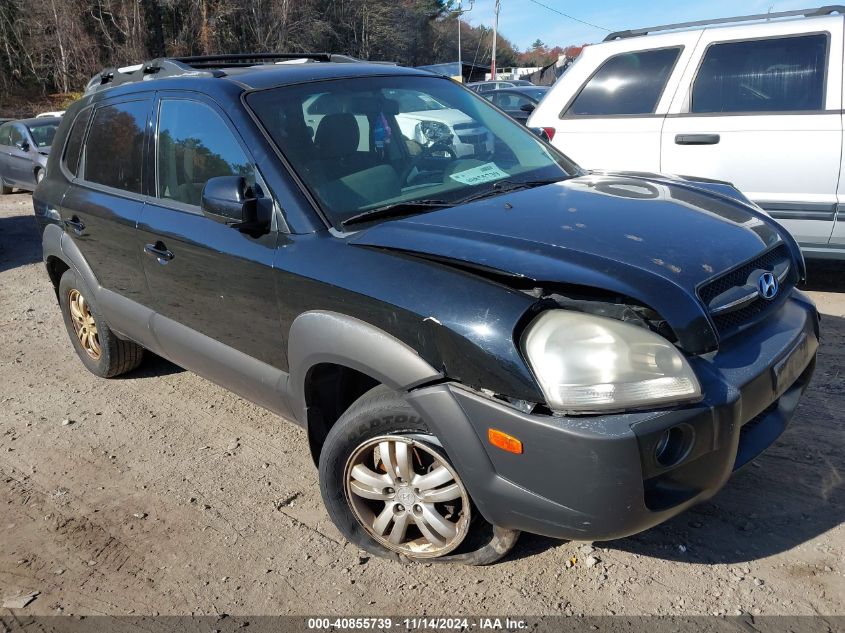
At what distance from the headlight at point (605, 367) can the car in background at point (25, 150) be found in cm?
1205

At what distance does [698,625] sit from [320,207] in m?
2.00

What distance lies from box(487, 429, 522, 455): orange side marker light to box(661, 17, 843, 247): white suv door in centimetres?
390

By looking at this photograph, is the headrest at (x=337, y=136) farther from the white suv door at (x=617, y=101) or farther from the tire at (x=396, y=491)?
the white suv door at (x=617, y=101)

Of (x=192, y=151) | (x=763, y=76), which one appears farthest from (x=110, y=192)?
(x=763, y=76)

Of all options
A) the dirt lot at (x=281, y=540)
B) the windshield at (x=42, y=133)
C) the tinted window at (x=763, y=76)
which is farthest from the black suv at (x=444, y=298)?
the windshield at (x=42, y=133)

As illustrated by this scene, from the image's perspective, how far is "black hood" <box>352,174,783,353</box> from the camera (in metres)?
2.14

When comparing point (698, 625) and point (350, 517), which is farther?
point (350, 517)

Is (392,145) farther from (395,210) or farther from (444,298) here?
(444,298)

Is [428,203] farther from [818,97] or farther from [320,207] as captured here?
[818,97]

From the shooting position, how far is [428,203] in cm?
281

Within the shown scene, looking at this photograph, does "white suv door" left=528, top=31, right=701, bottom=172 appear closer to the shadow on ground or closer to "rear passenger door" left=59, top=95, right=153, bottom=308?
"rear passenger door" left=59, top=95, right=153, bottom=308

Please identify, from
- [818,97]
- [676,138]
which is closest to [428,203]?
[676,138]

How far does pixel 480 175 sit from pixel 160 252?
1.59 m

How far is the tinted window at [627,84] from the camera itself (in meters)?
5.55
